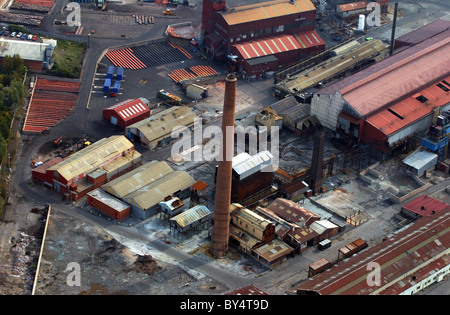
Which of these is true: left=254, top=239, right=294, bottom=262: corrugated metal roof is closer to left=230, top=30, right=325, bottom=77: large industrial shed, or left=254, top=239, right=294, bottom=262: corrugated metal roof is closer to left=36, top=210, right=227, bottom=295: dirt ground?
left=36, top=210, right=227, bottom=295: dirt ground

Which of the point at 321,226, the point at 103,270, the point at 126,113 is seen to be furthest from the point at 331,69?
the point at 103,270

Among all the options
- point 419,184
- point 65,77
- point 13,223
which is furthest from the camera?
point 65,77

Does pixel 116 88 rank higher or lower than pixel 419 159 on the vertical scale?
higher

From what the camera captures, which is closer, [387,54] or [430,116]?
[430,116]

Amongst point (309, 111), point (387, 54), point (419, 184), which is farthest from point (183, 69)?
point (419, 184)

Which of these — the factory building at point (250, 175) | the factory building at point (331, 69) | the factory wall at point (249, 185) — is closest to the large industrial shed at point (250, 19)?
the factory building at point (331, 69)

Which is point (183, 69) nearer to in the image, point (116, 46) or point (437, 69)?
point (116, 46)

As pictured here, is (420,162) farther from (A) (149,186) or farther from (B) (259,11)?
(B) (259,11)
